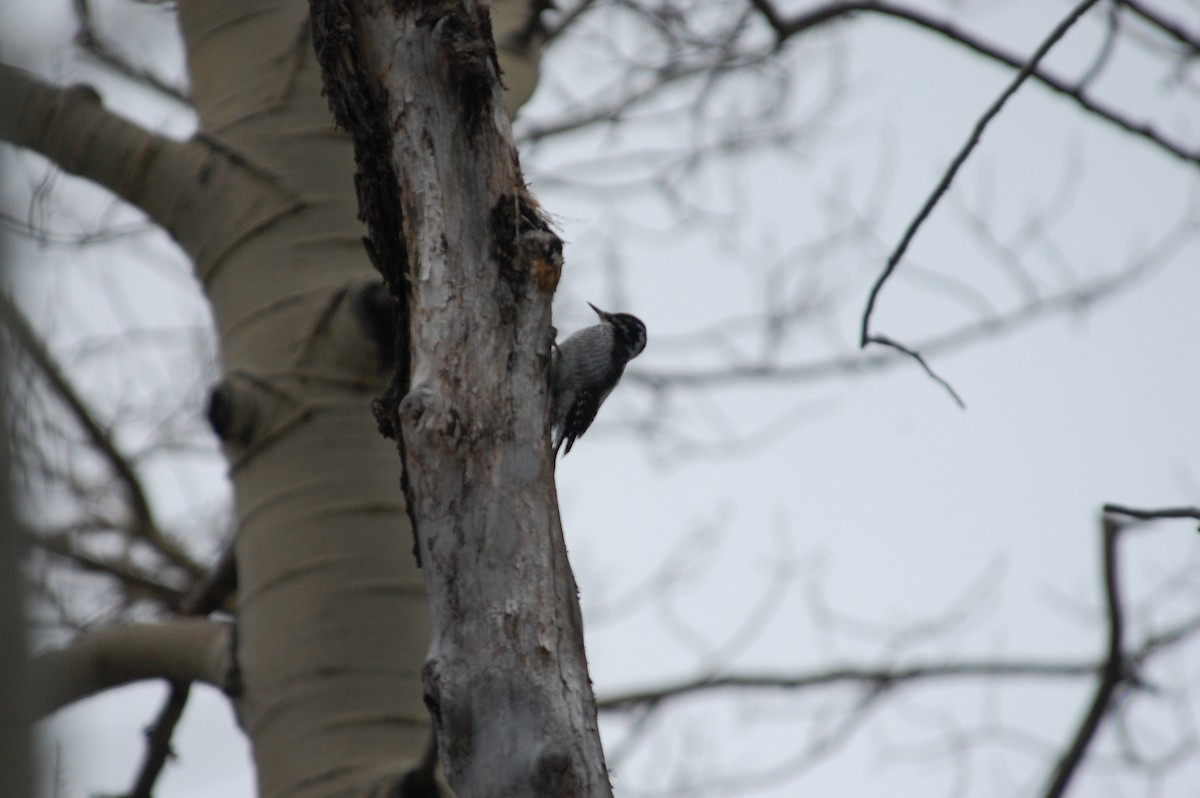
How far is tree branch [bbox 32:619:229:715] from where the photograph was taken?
3.20 m

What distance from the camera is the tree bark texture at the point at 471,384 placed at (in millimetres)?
1854

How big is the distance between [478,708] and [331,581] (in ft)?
4.53

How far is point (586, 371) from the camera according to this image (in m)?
4.47

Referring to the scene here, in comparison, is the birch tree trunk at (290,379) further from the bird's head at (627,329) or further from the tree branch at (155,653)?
the bird's head at (627,329)

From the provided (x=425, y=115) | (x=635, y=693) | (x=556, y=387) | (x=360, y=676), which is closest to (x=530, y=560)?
(x=425, y=115)

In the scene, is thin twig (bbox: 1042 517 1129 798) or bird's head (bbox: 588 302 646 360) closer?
thin twig (bbox: 1042 517 1129 798)

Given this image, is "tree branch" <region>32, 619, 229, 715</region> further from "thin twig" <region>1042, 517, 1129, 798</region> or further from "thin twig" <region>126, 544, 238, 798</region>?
"thin twig" <region>1042, 517, 1129, 798</region>

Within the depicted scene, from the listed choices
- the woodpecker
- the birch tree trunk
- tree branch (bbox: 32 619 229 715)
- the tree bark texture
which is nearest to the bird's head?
the woodpecker

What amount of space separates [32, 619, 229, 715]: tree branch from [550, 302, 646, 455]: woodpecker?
1.40 metres

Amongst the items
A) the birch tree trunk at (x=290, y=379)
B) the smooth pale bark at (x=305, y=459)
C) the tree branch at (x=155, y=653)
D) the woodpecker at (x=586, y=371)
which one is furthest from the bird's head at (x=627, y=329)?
the tree branch at (x=155, y=653)

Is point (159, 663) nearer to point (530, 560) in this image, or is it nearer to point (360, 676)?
point (360, 676)

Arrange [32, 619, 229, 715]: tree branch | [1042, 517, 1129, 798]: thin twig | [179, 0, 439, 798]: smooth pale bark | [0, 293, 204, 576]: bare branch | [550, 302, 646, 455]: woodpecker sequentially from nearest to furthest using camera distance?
[1042, 517, 1129, 798]: thin twig → [179, 0, 439, 798]: smooth pale bark → [32, 619, 229, 715]: tree branch → [550, 302, 646, 455]: woodpecker → [0, 293, 204, 576]: bare branch

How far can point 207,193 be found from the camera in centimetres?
355

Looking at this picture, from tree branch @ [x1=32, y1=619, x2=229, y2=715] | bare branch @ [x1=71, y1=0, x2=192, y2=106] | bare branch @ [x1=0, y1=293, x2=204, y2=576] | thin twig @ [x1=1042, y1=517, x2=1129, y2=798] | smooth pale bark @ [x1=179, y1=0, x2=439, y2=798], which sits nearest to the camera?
thin twig @ [x1=1042, y1=517, x2=1129, y2=798]
